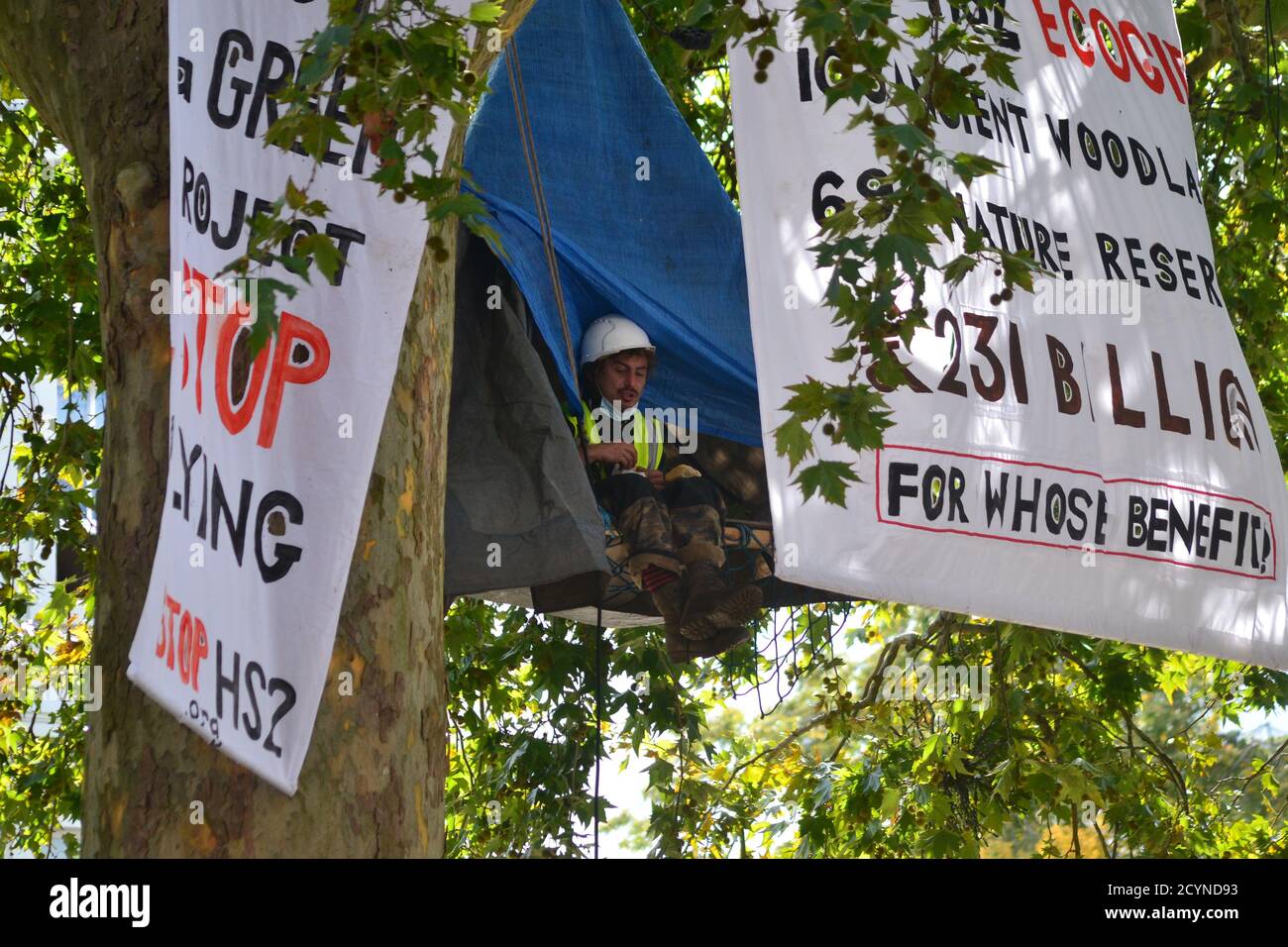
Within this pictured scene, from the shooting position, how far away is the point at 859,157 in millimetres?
4250

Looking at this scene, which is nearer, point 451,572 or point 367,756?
point 367,756

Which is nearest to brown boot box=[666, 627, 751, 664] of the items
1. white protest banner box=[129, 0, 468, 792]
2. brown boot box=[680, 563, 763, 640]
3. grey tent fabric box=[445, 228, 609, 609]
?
brown boot box=[680, 563, 763, 640]

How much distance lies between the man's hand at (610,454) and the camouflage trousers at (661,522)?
0.16ft

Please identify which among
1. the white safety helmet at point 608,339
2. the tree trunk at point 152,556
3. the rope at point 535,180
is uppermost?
the rope at point 535,180

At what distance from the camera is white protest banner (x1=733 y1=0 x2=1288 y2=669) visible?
400 centimetres

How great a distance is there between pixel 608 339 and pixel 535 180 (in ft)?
1.80

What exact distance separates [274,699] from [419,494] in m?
0.70

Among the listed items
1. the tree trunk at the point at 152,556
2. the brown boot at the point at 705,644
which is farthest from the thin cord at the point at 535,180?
the tree trunk at the point at 152,556

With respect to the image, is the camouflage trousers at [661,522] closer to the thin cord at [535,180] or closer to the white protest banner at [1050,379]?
the thin cord at [535,180]

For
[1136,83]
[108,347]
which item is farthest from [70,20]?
[1136,83]

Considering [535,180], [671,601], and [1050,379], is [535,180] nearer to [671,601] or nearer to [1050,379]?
[671,601]

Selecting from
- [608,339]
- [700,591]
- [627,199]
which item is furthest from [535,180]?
[700,591]

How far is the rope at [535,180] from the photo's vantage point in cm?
520

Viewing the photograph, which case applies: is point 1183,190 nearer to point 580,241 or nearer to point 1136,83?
point 1136,83
